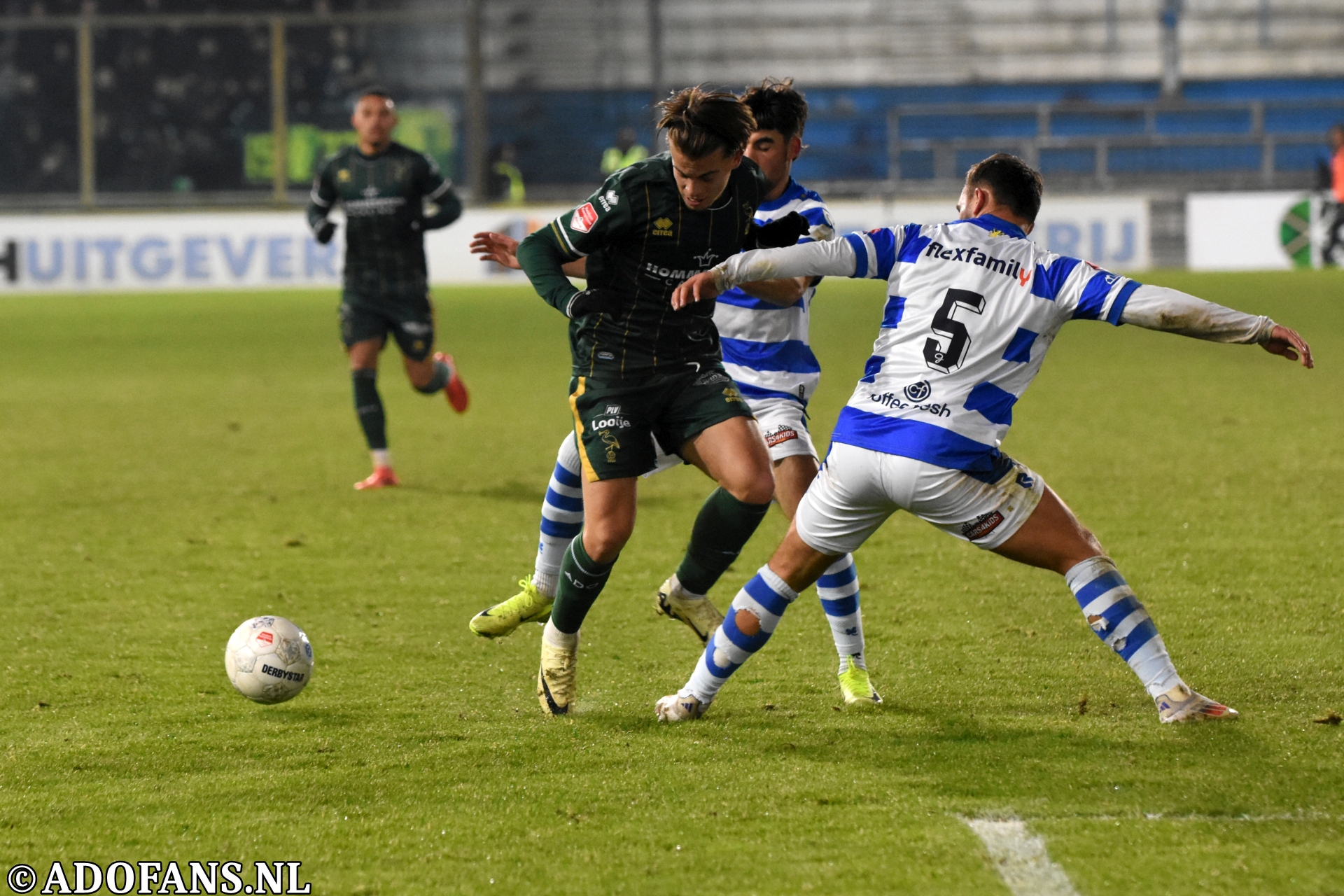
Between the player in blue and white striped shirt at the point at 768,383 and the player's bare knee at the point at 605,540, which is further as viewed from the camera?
the player in blue and white striped shirt at the point at 768,383

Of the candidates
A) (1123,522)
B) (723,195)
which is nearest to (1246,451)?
(1123,522)

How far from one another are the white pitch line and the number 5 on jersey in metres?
1.17

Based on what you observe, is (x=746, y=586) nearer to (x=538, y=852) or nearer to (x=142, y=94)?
(x=538, y=852)

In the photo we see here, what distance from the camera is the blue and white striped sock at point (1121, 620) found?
4.01 metres

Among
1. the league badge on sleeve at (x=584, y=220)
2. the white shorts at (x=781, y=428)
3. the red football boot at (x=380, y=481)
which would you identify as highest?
the league badge on sleeve at (x=584, y=220)

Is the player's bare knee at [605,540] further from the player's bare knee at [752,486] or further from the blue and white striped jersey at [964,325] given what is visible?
the blue and white striped jersey at [964,325]

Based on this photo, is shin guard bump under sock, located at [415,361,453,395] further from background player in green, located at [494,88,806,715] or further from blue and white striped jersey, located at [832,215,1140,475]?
blue and white striped jersey, located at [832,215,1140,475]

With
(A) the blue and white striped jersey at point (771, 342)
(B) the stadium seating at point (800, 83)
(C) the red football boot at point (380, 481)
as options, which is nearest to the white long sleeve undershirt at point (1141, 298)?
(A) the blue and white striped jersey at point (771, 342)

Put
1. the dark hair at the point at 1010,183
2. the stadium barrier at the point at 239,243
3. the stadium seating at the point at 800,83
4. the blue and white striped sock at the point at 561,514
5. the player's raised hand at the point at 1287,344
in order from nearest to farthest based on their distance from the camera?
the player's raised hand at the point at 1287,344 < the dark hair at the point at 1010,183 < the blue and white striped sock at the point at 561,514 < the stadium barrier at the point at 239,243 < the stadium seating at the point at 800,83

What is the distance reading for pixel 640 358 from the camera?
4516 mm

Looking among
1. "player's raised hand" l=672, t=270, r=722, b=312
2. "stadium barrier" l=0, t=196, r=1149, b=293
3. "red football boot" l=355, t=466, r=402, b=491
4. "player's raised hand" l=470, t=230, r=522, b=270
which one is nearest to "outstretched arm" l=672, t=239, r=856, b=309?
"player's raised hand" l=672, t=270, r=722, b=312

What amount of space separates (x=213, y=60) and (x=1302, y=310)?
16.1 m

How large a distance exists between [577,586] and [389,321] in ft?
16.6

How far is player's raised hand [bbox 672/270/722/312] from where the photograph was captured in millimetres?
3939
